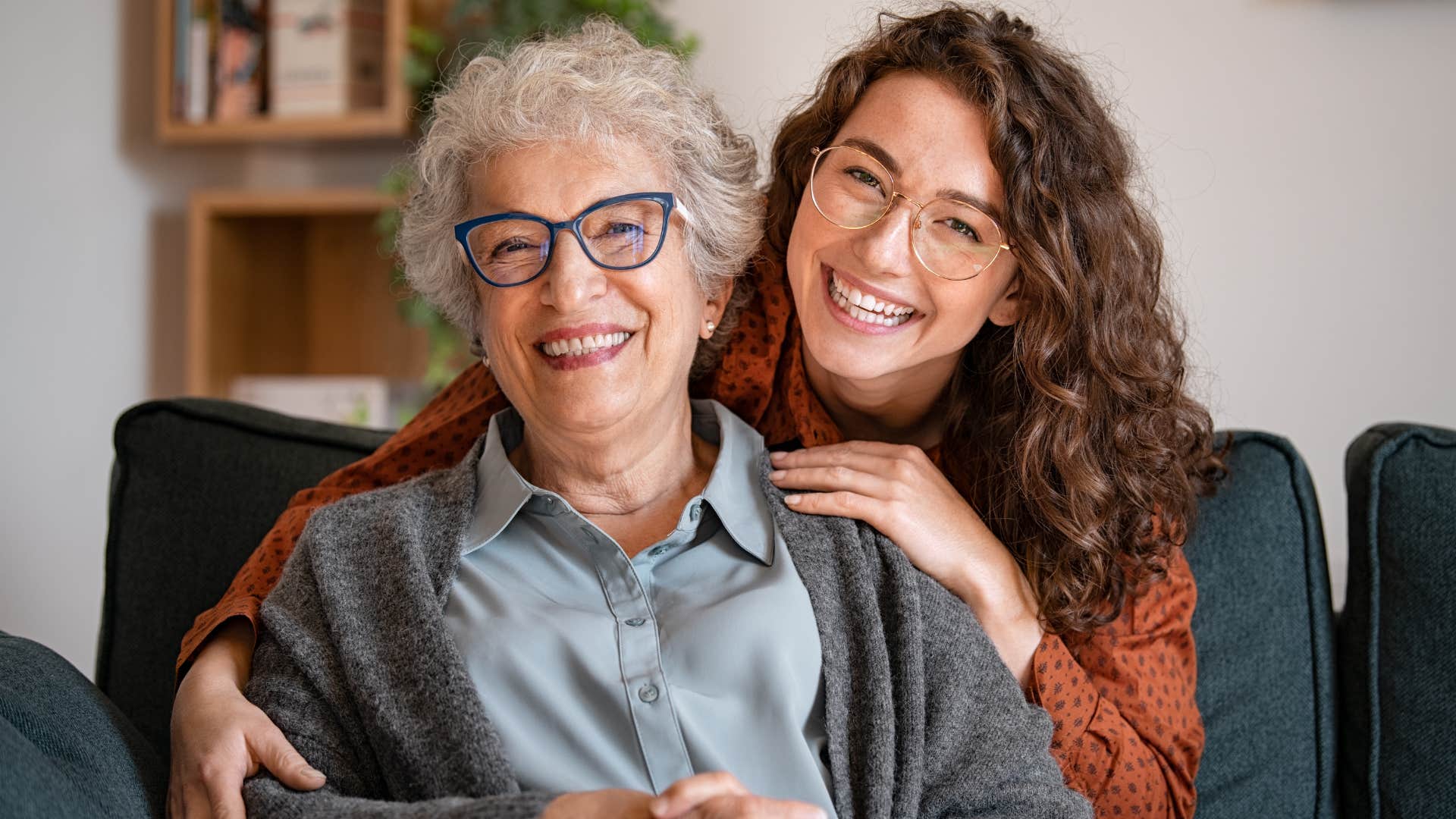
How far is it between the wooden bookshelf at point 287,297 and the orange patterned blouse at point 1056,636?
67.8 inches

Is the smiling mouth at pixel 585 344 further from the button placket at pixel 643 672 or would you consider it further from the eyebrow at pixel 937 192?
the eyebrow at pixel 937 192

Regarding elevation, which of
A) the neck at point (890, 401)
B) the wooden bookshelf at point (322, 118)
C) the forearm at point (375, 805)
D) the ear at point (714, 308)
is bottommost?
the forearm at point (375, 805)

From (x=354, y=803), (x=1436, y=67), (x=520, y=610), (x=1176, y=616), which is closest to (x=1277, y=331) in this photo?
(x=1436, y=67)

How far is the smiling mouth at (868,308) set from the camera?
5.11ft

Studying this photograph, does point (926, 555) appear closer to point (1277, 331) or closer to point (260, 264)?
point (1277, 331)

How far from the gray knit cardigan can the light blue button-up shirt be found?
3cm

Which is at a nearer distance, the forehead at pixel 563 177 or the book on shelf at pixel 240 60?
the forehead at pixel 563 177

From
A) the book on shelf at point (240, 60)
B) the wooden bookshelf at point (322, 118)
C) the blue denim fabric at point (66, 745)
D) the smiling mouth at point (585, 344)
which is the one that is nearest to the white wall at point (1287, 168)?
the wooden bookshelf at point (322, 118)

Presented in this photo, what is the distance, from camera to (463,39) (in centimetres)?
286

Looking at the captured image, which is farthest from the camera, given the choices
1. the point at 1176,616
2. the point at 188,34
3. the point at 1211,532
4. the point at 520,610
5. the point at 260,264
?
the point at 260,264

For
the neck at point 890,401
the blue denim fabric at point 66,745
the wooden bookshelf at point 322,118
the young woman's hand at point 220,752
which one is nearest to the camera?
the blue denim fabric at point 66,745

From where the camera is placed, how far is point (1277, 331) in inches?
99.8

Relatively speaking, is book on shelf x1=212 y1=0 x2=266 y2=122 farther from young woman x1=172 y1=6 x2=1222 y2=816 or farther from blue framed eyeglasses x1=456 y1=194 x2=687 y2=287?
blue framed eyeglasses x1=456 y1=194 x2=687 y2=287

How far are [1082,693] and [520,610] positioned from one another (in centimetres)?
69
